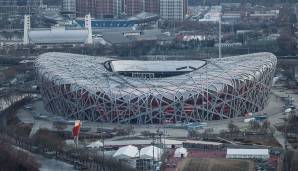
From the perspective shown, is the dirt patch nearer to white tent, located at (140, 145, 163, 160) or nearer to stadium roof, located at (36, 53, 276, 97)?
white tent, located at (140, 145, 163, 160)

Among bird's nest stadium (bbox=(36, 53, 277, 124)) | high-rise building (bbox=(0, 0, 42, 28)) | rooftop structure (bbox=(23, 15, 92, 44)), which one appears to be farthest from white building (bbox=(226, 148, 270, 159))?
high-rise building (bbox=(0, 0, 42, 28))

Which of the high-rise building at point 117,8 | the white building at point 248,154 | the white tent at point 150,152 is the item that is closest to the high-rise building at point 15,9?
the high-rise building at point 117,8

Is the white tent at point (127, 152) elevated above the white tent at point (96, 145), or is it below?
above

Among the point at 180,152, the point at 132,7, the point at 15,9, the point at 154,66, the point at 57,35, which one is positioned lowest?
the point at 180,152

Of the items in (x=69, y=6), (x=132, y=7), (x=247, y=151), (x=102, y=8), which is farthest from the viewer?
(x=69, y=6)

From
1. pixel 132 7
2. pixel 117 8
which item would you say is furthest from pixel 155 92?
pixel 132 7

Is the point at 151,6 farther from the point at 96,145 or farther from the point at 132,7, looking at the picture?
the point at 96,145

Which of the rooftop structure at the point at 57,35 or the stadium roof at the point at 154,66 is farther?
the rooftop structure at the point at 57,35

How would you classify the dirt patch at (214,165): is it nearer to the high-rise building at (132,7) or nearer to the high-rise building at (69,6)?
the high-rise building at (69,6)
